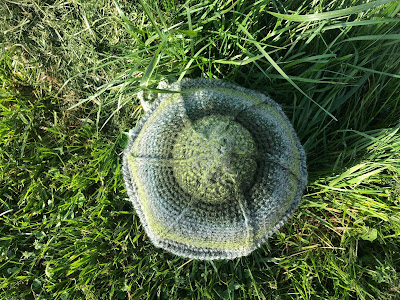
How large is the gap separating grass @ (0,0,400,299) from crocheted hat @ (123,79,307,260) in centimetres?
28

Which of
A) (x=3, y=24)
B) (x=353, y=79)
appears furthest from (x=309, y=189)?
(x=3, y=24)

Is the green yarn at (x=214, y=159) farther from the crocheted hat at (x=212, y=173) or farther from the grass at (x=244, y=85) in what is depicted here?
the grass at (x=244, y=85)

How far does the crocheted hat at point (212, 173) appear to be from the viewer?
0.77 m

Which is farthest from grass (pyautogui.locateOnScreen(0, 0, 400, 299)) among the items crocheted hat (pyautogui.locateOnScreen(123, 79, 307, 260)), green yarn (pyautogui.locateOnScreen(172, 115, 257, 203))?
green yarn (pyautogui.locateOnScreen(172, 115, 257, 203))

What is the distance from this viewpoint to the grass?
45.4 inches

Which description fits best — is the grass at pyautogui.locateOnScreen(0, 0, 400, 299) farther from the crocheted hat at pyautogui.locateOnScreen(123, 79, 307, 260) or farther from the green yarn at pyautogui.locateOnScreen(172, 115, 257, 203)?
the green yarn at pyautogui.locateOnScreen(172, 115, 257, 203)

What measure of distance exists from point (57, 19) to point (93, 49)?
0.73ft

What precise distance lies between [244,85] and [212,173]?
60cm

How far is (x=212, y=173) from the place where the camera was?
0.75m

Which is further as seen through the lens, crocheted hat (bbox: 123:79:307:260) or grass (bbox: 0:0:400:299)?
grass (bbox: 0:0:400:299)

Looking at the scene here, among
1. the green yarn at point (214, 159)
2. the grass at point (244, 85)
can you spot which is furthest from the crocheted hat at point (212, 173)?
the grass at point (244, 85)

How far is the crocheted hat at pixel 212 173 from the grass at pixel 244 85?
0.90ft

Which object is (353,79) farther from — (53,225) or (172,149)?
(53,225)

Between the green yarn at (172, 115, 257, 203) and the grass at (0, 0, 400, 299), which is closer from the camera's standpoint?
the green yarn at (172, 115, 257, 203)
